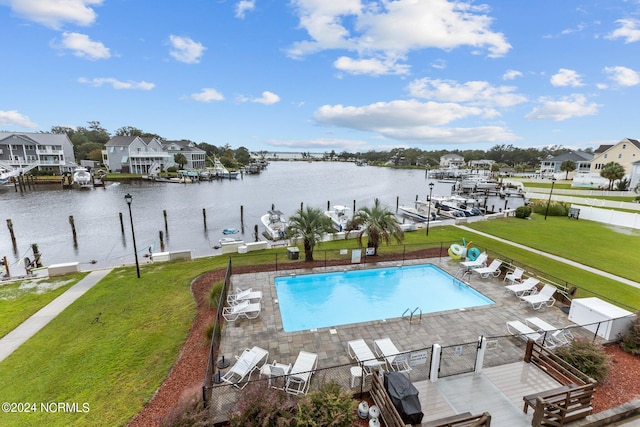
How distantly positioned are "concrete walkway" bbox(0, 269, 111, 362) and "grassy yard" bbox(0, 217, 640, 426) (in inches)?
14.0

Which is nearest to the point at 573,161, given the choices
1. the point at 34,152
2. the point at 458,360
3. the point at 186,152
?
the point at 458,360

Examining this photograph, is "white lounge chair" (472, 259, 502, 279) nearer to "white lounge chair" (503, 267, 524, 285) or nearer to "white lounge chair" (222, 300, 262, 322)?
"white lounge chair" (503, 267, 524, 285)

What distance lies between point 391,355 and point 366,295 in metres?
6.79

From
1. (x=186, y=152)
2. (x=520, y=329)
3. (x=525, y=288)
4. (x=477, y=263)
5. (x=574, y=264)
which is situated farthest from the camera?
(x=186, y=152)

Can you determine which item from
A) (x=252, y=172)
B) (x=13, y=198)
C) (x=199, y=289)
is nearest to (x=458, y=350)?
(x=199, y=289)

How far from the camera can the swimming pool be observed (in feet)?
40.1

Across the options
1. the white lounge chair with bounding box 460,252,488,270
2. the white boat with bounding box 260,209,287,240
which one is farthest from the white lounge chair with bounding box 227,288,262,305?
the white boat with bounding box 260,209,287,240

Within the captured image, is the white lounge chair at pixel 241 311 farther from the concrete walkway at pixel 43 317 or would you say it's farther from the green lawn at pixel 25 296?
the green lawn at pixel 25 296

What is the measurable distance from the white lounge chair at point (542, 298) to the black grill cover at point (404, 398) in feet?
28.8

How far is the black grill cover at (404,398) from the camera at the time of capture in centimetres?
581

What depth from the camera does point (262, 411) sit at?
589cm

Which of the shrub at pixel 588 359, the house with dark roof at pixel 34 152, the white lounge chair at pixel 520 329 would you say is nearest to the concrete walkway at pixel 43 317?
the white lounge chair at pixel 520 329

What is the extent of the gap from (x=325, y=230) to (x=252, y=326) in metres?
7.97

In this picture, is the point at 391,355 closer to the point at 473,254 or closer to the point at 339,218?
the point at 473,254
